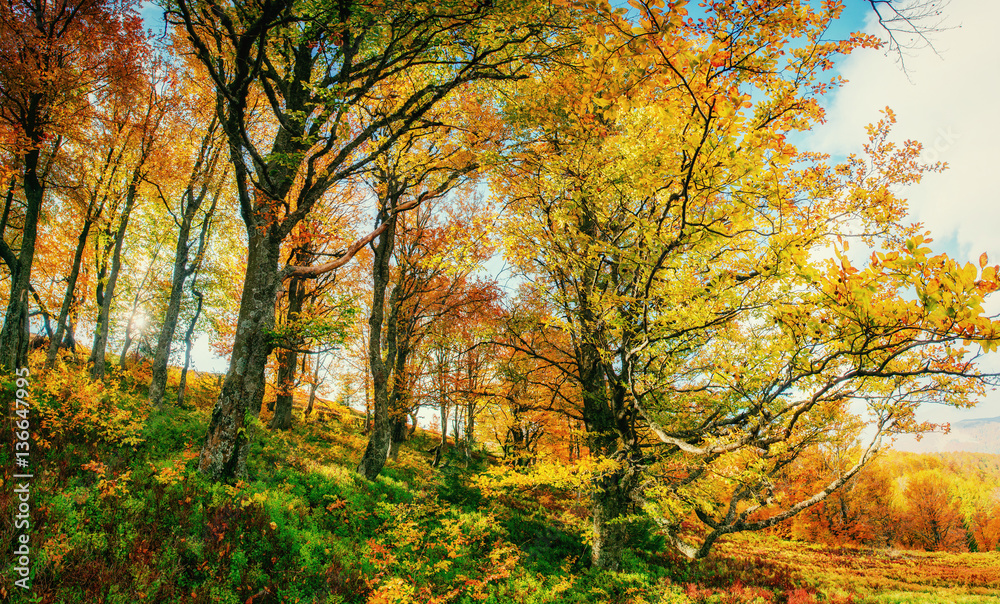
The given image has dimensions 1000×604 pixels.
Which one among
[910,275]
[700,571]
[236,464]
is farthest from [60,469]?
[700,571]

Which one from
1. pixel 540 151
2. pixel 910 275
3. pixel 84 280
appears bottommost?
pixel 910 275

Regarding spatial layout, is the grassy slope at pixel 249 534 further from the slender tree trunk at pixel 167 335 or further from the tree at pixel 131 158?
the tree at pixel 131 158

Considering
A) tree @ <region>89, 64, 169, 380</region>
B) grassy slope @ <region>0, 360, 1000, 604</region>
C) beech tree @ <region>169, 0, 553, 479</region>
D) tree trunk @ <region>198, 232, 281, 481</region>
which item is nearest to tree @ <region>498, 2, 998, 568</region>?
beech tree @ <region>169, 0, 553, 479</region>

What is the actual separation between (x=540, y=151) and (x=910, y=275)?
644cm

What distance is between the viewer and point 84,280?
1480cm

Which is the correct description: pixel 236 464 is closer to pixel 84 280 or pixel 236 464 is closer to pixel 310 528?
pixel 310 528

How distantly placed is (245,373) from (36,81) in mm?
7660

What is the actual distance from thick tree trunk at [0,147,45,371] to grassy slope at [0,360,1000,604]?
0.91 meters

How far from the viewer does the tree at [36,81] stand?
23.7ft

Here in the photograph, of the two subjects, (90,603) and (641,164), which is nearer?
(90,603)

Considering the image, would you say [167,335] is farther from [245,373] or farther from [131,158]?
[245,373]

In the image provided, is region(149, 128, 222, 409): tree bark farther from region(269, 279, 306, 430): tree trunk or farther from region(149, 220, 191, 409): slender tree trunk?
region(269, 279, 306, 430): tree trunk

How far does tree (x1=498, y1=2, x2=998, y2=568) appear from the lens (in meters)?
2.53

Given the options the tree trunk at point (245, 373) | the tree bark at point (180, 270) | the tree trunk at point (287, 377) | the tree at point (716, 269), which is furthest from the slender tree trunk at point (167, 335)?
the tree at point (716, 269)
